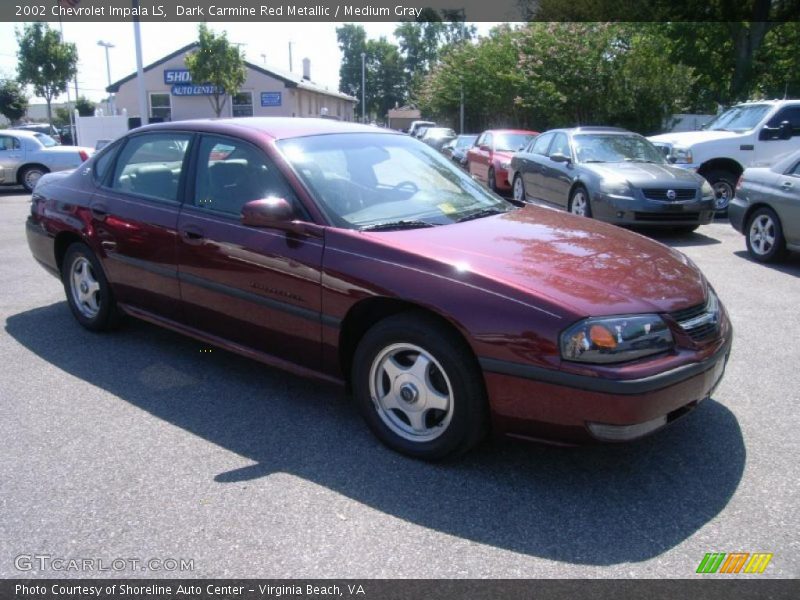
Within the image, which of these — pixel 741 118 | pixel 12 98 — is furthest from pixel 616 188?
pixel 12 98

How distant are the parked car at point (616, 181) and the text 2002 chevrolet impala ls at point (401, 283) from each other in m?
5.04

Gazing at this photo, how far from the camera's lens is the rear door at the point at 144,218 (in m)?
4.43

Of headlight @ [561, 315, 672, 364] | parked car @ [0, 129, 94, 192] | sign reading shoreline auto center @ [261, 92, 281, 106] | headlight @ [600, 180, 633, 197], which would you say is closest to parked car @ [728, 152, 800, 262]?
headlight @ [600, 180, 633, 197]

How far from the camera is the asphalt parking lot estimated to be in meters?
2.66

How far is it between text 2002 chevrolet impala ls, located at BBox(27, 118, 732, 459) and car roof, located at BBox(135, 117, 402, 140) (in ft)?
0.07

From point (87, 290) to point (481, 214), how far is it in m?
3.09

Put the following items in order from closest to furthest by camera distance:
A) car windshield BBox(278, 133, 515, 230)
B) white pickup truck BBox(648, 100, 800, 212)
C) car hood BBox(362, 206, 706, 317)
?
1. car hood BBox(362, 206, 706, 317)
2. car windshield BBox(278, 133, 515, 230)
3. white pickup truck BBox(648, 100, 800, 212)

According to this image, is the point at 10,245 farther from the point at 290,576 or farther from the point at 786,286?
the point at 786,286

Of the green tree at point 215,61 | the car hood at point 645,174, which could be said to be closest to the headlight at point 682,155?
the car hood at point 645,174

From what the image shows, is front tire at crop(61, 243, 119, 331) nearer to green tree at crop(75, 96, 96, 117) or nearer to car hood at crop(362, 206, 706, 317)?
car hood at crop(362, 206, 706, 317)

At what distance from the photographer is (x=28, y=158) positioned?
16719 mm

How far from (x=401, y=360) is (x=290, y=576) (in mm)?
1203

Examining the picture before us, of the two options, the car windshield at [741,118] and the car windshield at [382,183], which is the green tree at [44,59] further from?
the car windshield at [382,183]

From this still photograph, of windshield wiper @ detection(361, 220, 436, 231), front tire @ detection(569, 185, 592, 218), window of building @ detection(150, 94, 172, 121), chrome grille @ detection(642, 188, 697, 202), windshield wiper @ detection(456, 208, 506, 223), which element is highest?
window of building @ detection(150, 94, 172, 121)
